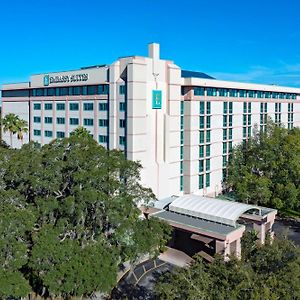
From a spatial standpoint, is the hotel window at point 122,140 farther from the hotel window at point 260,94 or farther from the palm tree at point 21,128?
the hotel window at point 260,94

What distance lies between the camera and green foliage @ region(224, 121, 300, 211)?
49094mm

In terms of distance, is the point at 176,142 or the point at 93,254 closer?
the point at 93,254

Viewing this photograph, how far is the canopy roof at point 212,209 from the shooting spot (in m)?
38.3

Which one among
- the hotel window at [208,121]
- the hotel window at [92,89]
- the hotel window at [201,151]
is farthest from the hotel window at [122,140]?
the hotel window at [208,121]

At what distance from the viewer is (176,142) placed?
51.7 m

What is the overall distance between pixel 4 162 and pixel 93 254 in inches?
390

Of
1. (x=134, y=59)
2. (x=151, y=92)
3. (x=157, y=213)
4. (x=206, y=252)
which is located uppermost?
(x=134, y=59)

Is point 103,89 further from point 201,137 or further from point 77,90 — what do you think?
point 201,137

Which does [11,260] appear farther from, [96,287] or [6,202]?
[96,287]

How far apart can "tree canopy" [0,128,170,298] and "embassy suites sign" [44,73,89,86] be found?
2308 cm

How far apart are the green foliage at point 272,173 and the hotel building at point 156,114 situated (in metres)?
5.65

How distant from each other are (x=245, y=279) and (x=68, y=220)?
505 inches

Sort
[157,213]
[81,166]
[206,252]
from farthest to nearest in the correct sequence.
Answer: [157,213] → [206,252] → [81,166]

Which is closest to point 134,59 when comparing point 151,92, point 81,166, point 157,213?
point 151,92
